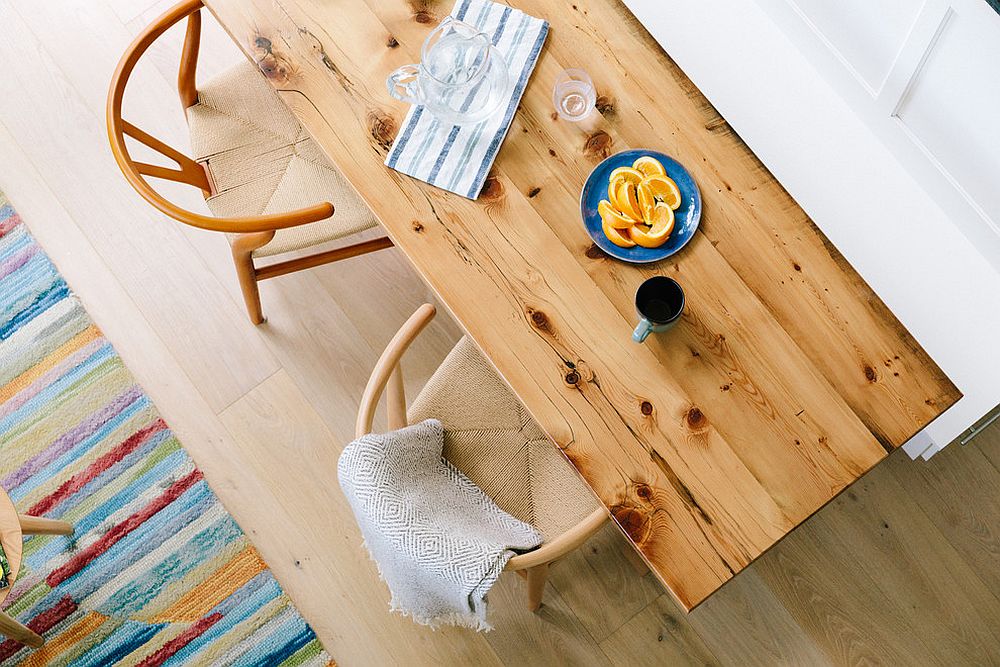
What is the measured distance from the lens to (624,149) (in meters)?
1.50

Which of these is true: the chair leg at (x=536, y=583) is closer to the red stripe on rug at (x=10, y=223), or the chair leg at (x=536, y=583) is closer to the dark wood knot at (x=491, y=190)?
the dark wood knot at (x=491, y=190)

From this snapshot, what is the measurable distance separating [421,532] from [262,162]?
94 centimetres

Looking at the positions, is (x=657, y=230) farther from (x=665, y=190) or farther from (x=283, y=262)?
(x=283, y=262)

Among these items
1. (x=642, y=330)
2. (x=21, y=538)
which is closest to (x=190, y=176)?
(x=21, y=538)

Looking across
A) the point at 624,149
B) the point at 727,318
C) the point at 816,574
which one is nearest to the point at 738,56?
the point at 624,149

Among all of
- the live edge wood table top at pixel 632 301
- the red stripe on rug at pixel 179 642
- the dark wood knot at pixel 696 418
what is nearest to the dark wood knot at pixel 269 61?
the live edge wood table top at pixel 632 301

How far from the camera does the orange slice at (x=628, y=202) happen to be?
4.72 ft

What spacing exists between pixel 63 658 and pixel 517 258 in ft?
4.73

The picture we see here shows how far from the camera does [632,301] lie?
143cm

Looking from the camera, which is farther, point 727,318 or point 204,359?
point 204,359

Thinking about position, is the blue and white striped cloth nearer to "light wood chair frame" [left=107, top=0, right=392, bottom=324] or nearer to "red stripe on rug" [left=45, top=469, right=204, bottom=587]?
"light wood chair frame" [left=107, top=0, right=392, bottom=324]

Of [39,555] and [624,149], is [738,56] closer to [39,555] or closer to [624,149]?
[624,149]

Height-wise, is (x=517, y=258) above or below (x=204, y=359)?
below

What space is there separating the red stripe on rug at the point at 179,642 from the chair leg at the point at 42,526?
35cm
